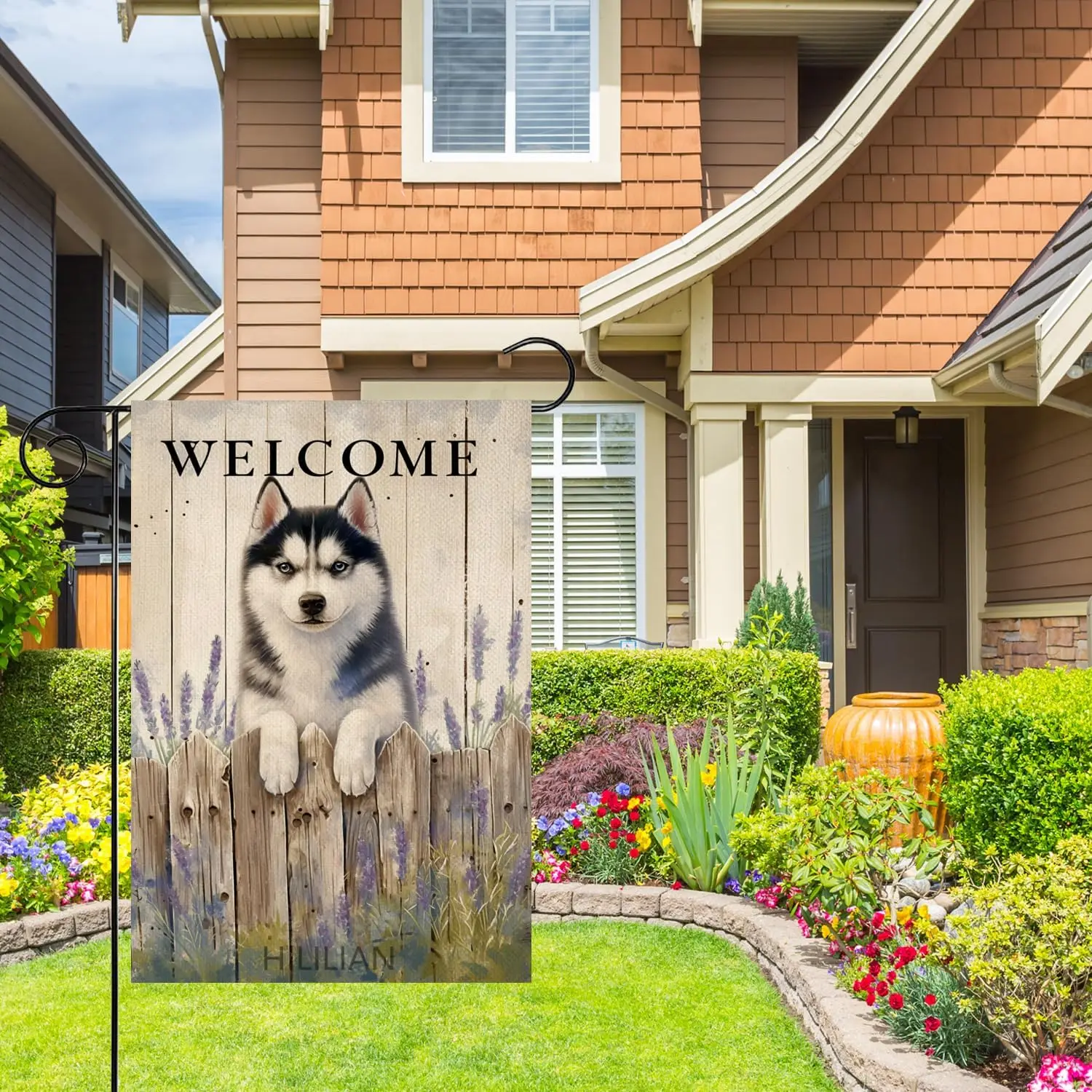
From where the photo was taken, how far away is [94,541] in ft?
47.4

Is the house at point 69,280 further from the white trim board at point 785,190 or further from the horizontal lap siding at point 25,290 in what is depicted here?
the white trim board at point 785,190

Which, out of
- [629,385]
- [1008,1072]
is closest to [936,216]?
[629,385]

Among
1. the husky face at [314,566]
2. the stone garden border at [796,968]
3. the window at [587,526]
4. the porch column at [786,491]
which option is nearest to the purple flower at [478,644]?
the husky face at [314,566]

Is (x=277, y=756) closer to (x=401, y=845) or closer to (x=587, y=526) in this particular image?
(x=401, y=845)

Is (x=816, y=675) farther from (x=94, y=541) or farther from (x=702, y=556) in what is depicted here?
(x=94, y=541)

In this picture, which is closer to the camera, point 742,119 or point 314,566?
point 314,566

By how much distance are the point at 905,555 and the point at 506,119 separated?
4389mm

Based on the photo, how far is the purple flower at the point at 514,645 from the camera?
310 centimetres

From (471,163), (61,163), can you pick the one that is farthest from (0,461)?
(61,163)

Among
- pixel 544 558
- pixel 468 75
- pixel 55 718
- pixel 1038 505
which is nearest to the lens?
pixel 55 718

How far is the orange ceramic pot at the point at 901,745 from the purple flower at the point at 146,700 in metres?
4.15

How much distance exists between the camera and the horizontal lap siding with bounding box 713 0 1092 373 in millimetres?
8875

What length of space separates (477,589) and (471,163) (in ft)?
22.8

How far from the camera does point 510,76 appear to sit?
9555 mm
